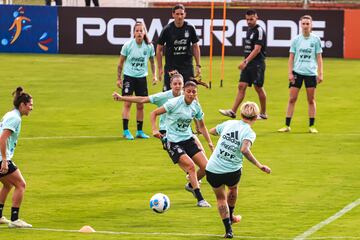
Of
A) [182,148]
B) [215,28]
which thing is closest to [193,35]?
[182,148]

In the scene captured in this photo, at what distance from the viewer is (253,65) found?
85.7 feet

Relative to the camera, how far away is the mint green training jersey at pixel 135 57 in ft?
77.3

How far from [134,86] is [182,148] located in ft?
22.7

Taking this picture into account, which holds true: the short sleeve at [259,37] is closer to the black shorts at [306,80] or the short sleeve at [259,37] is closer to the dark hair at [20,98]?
the black shorts at [306,80]

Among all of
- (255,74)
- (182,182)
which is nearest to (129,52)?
(255,74)

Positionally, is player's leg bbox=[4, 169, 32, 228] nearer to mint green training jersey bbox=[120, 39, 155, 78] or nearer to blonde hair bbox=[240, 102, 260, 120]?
blonde hair bbox=[240, 102, 260, 120]

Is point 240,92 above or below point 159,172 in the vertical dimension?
above

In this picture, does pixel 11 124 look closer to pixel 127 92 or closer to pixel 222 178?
pixel 222 178

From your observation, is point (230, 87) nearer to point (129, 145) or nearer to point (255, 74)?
point (255, 74)

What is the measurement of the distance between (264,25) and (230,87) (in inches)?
299

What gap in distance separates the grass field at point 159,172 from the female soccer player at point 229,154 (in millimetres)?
539

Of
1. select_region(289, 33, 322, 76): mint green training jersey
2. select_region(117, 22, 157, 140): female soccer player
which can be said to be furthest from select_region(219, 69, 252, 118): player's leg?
select_region(117, 22, 157, 140): female soccer player

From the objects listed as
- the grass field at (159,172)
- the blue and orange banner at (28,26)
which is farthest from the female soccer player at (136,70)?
the blue and orange banner at (28,26)

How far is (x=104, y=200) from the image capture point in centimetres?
1728
